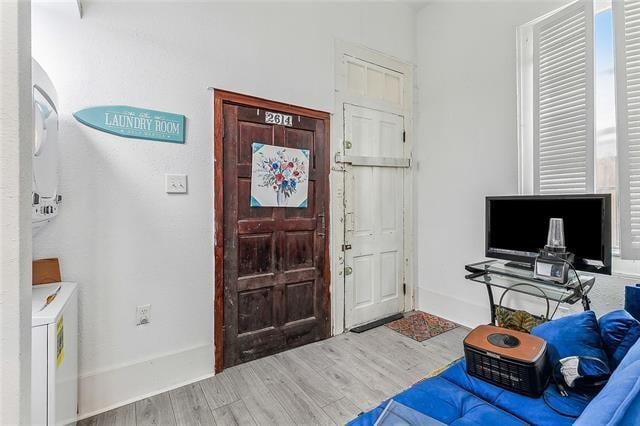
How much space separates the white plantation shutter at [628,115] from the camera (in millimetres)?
1839

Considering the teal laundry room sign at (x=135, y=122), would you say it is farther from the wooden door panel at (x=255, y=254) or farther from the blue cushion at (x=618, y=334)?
the blue cushion at (x=618, y=334)

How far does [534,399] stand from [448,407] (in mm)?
390

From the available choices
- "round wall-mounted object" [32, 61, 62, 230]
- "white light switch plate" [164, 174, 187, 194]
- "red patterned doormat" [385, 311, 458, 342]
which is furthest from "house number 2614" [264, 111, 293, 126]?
"red patterned doormat" [385, 311, 458, 342]

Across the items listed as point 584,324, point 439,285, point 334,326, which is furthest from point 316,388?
point 439,285

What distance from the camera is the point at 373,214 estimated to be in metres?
3.11

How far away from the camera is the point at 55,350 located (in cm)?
120

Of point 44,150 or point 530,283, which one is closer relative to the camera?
point 44,150

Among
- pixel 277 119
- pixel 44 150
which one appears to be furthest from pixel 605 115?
pixel 44 150

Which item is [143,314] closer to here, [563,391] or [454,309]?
[563,391]

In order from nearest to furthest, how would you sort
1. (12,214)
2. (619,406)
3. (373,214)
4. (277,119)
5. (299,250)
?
(12,214) < (619,406) < (277,119) < (299,250) < (373,214)

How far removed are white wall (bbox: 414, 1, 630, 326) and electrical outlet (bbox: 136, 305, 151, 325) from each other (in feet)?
9.04

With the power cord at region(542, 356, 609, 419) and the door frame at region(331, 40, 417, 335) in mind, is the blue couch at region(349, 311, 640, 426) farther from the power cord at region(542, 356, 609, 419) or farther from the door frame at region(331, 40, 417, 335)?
the door frame at region(331, 40, 417, 335)

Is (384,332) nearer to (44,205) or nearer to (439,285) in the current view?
(439,285)

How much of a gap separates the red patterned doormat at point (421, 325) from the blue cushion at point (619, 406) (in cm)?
204
